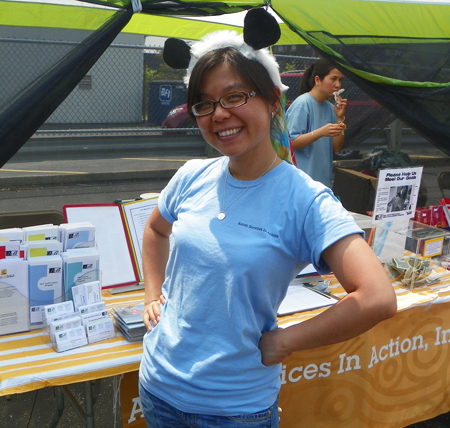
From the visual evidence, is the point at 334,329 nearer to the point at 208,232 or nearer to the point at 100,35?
the point at 208,232

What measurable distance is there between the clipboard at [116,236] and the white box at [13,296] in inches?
16.5

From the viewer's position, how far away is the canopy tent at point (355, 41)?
2.23 m

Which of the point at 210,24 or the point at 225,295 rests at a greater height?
the point at 210,24

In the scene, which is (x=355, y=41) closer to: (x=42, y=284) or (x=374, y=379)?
(x=374, y=379)

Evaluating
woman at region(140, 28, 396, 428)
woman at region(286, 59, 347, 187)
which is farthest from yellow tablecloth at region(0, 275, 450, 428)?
woman at region(286, 59, 347, 187)

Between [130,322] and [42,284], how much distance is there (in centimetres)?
33

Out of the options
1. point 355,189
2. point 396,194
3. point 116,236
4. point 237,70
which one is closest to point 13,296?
point 116,236

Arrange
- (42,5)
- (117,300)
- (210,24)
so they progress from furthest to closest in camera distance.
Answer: (210,24) → (42,5) → (117,300)

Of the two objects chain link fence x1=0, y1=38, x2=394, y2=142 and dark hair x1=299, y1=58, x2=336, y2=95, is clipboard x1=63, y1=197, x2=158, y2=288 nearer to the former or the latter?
dark hair x1=299, y1=58, x2=336, y2=95

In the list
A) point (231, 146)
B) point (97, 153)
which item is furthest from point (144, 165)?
point (231, 146)

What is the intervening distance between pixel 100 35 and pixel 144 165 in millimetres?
5585

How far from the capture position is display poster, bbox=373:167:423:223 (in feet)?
7.63

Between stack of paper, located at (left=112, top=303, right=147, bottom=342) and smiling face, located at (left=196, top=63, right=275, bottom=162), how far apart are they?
0.82 m

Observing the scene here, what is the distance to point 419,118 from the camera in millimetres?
2771
